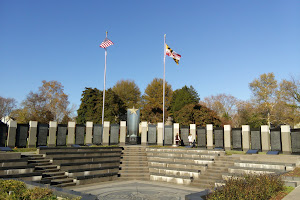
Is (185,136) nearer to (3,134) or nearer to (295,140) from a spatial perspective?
(295,140)

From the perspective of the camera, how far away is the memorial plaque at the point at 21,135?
2233 centimetres

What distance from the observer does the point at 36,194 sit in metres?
7.68

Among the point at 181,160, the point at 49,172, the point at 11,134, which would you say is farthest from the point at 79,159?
the point at 11,134

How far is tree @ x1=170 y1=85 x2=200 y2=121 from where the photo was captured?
56.2 metres

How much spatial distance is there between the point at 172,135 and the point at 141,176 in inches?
422

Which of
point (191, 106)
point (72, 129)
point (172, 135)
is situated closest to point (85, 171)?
point (72, 129)

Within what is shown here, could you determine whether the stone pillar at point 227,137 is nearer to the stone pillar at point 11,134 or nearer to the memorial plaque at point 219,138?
the memorial plaque at point 219,138

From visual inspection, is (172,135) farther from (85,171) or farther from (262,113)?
(262,113)

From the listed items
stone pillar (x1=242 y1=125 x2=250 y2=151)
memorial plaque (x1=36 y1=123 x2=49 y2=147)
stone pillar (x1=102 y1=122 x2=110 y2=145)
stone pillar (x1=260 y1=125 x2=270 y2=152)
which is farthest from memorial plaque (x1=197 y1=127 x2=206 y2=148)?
memorial plaque (x1=36 y1=123 x2=49 y2=147)

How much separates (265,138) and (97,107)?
38.5 m

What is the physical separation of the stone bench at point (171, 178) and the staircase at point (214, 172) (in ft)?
1.36

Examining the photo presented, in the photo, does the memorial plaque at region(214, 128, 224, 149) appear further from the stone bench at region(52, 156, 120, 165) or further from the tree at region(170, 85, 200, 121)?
the tree at region(170, 85, 200, 121)

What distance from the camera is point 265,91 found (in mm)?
48938

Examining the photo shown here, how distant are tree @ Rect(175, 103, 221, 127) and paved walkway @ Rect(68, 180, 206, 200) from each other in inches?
1146
